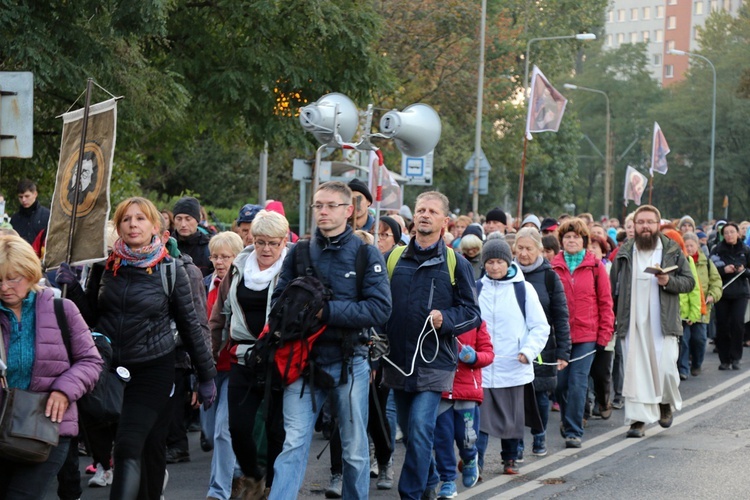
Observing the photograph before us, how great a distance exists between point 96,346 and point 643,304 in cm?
613

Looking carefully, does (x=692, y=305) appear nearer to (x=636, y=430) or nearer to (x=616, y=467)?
(x=636, y=430)

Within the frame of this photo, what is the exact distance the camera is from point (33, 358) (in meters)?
5.64

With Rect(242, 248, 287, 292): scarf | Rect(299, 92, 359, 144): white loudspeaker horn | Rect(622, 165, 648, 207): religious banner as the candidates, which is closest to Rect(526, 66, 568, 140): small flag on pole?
Rect(622, 165, 648, 207): religious banner

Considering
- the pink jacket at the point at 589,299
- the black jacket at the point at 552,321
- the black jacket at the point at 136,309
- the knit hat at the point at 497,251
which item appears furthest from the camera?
the pink jacket at the point at 589,299

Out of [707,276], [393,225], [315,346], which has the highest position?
[393,225]

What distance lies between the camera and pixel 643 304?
11094 millimetres

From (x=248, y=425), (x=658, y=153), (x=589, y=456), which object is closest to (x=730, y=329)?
(x=589, y=456)

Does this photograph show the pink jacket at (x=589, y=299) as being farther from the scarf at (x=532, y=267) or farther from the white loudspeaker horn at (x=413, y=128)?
the white loudspeaker horn at (x=413, y=128)

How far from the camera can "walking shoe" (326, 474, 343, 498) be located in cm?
846

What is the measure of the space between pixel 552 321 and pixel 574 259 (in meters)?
1.28

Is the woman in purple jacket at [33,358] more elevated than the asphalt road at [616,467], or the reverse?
the woman in purple jacket at [33,358]

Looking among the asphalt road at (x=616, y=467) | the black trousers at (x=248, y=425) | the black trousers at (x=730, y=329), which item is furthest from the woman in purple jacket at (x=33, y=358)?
the black trousers at (x=730, y=329)

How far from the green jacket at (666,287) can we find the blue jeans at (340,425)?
4.72 meters

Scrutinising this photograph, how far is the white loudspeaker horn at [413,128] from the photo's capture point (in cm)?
1084
